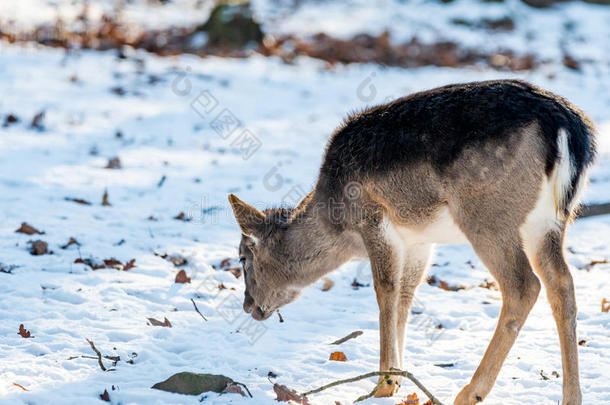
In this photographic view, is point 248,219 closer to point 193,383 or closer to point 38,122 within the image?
point 193,383

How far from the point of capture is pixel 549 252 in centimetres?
469

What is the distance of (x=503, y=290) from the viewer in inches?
181

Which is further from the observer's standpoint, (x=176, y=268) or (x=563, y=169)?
(x=176, y=268)

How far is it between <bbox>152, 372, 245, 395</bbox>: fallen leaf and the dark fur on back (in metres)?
1.75

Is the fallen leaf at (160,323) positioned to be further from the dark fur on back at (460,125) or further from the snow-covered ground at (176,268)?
the dark fur on back at (460,125)

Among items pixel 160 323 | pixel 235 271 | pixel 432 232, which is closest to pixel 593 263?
pixel 432 232

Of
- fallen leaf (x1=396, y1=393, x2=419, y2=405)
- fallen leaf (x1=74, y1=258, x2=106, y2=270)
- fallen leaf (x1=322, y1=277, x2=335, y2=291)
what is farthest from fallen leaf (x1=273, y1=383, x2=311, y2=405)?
fallen leaf (x1=74, y1=258, x2=106, y2=270)

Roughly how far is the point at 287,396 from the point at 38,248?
3.42m

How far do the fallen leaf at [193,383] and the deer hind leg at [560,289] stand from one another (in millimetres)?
2256

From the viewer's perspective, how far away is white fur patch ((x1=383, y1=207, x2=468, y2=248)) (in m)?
4.81

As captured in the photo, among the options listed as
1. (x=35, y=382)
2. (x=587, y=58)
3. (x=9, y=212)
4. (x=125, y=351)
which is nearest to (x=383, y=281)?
(x=125, y=351)

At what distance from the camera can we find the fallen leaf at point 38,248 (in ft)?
22.1

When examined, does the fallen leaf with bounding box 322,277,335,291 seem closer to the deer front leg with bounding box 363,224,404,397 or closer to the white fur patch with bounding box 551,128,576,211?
the deer front leg with bounding box 363,224,404,397

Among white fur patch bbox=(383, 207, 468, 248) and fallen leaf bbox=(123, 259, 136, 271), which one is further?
fallen leaf bbox=(123, 259, 136, 271)
